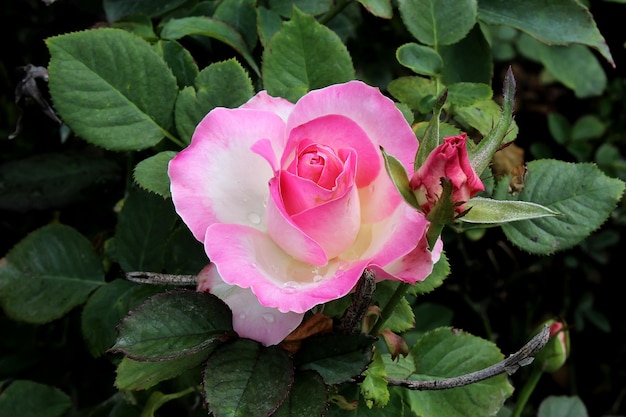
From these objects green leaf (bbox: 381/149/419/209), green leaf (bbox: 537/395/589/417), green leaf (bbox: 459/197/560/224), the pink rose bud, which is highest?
green leaf (bbox: 381/149/419/209)

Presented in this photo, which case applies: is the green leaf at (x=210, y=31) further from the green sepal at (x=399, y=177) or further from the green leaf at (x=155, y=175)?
the green sepal at (x=399, y=177)

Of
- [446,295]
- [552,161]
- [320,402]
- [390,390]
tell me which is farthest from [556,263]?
[320,402]

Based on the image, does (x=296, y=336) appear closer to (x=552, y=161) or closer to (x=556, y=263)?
(x=552, y=161)

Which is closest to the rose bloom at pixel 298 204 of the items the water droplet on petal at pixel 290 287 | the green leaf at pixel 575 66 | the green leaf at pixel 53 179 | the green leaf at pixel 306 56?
the water droplet on petal at pixel 290 287

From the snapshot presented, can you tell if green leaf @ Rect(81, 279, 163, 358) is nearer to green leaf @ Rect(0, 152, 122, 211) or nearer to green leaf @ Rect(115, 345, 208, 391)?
green leaf @ Rect(115, 345, 208, 391)

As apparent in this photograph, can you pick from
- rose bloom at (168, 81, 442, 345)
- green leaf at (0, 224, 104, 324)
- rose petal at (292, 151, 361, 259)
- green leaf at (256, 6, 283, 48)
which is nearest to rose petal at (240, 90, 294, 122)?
rose bloom at (168, 81, 442, 345)

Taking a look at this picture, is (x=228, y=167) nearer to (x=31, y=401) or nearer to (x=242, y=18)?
(x=242, y=18)
